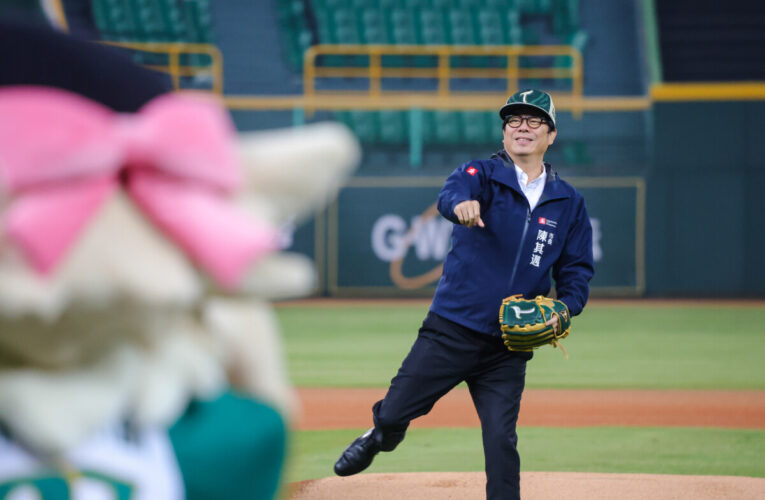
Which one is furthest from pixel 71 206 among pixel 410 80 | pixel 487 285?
pixel 410 80

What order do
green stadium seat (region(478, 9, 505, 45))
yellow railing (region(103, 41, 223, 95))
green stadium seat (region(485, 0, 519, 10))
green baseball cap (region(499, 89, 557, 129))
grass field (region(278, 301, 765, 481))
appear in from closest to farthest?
green baseball cap (region(499, 89, 557, 129)) → grass field (region(278, 301, 765, 481)) → yellow railing (region(103, 41, 223, 95)) → green stadium seat (region(478, 9, 505, 45)) → green stadium seat (region(485, 0, 519, 10))

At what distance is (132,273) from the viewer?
43.8 inches

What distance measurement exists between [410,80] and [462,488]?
16.4 metres

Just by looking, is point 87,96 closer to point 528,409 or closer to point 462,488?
point 462,488

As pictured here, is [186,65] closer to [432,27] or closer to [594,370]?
[432,27]

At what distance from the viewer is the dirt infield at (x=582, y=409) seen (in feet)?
22.9

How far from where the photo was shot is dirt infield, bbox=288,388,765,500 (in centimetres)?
477

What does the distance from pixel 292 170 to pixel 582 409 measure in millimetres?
6505

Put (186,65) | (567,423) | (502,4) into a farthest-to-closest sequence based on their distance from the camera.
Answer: (502,4)
(186,65)
(567,423)

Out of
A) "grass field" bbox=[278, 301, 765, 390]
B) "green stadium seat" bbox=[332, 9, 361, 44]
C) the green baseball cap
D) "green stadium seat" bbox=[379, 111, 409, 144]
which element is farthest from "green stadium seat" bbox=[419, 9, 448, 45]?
the green baseball cap

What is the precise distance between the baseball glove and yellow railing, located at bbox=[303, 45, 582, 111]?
1466 cm

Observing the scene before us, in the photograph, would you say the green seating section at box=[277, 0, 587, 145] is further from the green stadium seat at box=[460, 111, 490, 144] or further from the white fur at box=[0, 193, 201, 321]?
the white fur at box=[0, 193, 201, 321]

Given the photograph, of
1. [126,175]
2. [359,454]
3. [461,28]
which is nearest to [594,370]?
[359,454]

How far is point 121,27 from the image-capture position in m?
21.4
